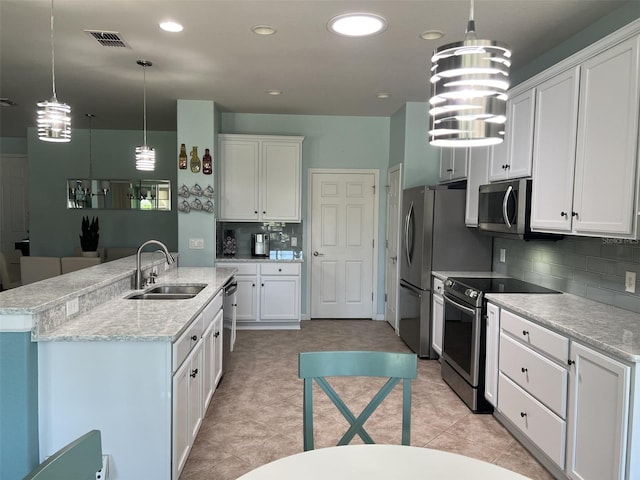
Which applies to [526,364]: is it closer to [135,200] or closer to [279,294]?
[279,294]

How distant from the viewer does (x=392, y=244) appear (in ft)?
18.5

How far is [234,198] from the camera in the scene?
5.63m

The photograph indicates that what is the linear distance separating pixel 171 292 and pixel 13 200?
19.0 feet

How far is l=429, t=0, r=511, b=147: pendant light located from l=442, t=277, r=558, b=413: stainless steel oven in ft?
7.57

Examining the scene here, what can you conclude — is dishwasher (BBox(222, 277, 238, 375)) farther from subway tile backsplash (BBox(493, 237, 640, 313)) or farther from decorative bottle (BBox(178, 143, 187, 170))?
subway tile backsplash (BBox(493, 237, 640, 313))

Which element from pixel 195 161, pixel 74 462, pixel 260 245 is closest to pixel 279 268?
pixel 260 245

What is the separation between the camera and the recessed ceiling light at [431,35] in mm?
3045

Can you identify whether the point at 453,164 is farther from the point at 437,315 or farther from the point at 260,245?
the point at 260,245

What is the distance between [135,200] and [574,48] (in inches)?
238

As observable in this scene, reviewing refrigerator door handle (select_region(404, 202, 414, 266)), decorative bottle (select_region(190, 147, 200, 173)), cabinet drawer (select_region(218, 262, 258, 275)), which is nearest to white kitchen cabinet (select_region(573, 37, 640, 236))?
refrigerator door handle (select_region(404, 202, 414, 266))

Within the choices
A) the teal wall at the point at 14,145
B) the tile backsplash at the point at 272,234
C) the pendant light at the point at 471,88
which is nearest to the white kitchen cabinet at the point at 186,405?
the pendant light at the point at 471,88

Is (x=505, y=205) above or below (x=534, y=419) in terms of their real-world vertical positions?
above

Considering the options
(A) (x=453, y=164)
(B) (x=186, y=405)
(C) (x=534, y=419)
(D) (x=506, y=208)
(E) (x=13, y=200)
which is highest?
(A) (x=453, y=164)

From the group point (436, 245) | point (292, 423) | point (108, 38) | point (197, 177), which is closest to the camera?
point (292, 423)
